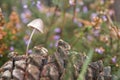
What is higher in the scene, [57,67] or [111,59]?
[57,67]

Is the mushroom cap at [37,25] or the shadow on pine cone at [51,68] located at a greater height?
the mushroom cap at [37,25]

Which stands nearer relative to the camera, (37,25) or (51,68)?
(51,68)

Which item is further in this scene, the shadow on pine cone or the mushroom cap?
the mushroom cap

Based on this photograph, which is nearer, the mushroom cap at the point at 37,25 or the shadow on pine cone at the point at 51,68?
the shadow on pine cone at the point at 51,68

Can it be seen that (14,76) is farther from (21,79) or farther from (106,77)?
(106,77)

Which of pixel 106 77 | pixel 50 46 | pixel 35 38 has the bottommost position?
pixel 50 46

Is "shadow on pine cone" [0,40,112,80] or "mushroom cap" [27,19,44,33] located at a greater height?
"mushroom cap" [27,19,44,33]

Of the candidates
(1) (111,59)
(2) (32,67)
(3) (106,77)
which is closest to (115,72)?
(3) (106,77)

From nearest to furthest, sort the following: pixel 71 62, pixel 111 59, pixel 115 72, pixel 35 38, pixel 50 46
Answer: pixel 71 62 → pixel 115 72 → pixel 111 59 → pixel 35 38 → pixel 50 46
